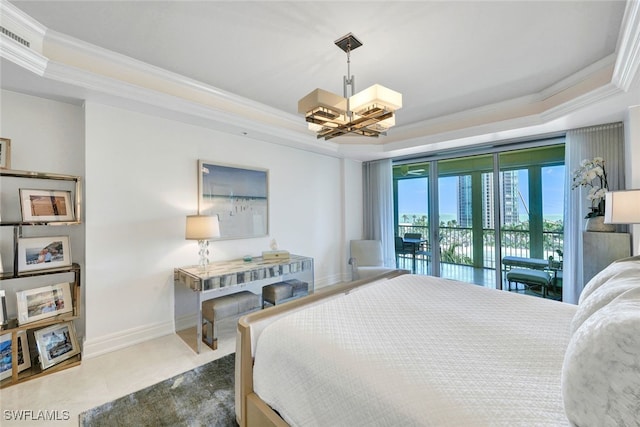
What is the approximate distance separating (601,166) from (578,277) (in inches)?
54.1

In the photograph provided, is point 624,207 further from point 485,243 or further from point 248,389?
point 248,389

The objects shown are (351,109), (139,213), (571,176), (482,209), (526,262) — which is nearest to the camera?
(351,109)

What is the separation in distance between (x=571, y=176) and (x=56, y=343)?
19.2 feet

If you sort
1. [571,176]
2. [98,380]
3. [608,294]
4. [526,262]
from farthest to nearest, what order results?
[526,262], [571,176], [98,380], [608,294]

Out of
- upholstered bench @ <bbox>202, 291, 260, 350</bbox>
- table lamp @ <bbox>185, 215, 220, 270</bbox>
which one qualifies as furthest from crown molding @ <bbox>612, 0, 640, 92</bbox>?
upholstered bench @ <bbox>202, 291, 260, 350</bbox>

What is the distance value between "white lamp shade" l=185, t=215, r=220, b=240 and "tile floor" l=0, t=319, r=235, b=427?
113 centimetres

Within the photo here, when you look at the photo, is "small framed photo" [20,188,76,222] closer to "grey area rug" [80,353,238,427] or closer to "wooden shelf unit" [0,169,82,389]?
"wooden shelf unit" [0,169,82,389]

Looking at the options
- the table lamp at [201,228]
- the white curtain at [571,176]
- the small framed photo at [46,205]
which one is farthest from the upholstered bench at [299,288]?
the white curtain at [571,176]

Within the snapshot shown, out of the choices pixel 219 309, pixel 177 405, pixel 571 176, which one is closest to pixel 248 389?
pixel 177 405

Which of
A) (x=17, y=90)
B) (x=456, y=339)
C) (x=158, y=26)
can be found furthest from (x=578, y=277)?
(x=17, y=90)

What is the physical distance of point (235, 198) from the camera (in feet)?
11.8

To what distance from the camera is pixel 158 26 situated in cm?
205

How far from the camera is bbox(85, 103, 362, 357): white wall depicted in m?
2.61

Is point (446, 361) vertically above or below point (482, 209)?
below
